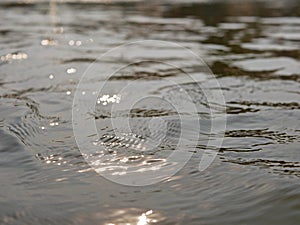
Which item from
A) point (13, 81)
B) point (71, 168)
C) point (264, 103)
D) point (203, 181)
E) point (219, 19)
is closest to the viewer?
point (203, 181)

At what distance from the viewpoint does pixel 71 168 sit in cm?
263

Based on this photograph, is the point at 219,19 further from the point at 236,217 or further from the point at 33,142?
the point at 236,217

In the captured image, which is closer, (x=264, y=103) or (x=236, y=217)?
(x=236, y=217)

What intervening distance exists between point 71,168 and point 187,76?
9.45 feet

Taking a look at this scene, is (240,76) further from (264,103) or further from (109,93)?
(109,93)

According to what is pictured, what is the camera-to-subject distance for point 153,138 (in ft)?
10.3

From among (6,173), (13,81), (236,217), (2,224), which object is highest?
(13,81)

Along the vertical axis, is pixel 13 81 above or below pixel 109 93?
above

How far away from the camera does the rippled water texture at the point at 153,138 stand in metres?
2.14

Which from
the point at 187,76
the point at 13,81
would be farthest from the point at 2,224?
the point at 187,76

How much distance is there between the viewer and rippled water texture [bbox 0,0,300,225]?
84.4 inches

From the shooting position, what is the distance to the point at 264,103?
4059 mm

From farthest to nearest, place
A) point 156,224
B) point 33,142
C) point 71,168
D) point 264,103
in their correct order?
1. point 264,103
2. point 33,142
3. point 71,168
4. point 156,224

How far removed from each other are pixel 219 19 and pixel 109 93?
8.18 meters
